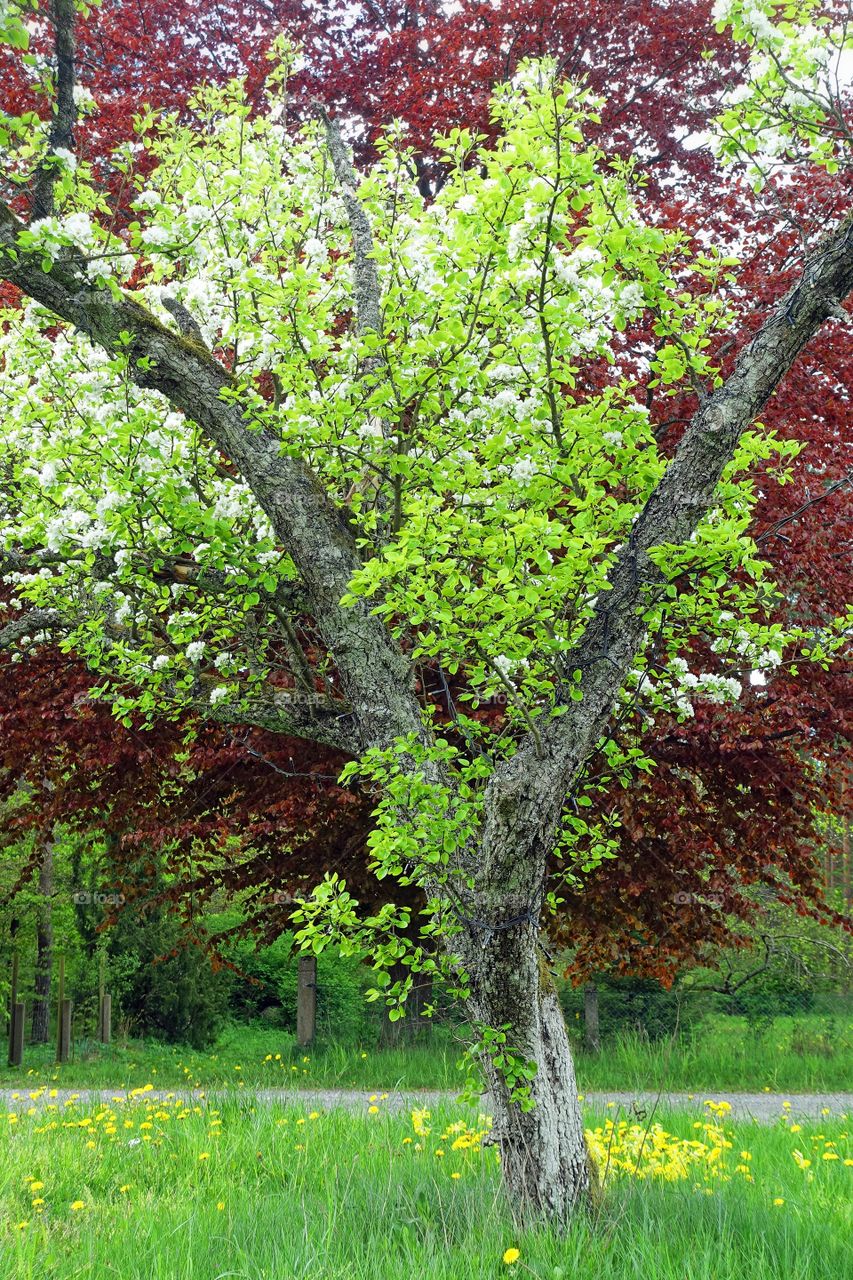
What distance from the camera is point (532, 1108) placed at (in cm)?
395

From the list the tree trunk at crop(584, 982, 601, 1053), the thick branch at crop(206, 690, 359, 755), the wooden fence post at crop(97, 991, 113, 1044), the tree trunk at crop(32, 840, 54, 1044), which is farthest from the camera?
the tree trunk at crop(32, 840, 54, 1044)

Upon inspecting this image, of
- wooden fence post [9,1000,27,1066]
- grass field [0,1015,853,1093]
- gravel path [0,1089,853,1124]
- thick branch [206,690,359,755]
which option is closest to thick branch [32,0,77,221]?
thick branch [206,690,359,755]

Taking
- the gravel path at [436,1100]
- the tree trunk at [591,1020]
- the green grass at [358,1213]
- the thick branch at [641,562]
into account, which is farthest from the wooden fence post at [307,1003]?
the thick branch at [641,562]

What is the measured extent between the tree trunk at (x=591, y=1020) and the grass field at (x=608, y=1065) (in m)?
0.18

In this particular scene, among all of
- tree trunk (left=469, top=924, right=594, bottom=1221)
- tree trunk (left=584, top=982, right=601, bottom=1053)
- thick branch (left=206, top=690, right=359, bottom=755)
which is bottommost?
tree trunk (left=584, top=982, right=601, bottom=1053)

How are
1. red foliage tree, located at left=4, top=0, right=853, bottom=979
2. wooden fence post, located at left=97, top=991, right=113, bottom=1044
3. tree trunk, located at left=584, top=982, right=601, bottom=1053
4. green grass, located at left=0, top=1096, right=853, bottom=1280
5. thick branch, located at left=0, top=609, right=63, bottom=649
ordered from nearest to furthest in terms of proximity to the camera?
1. green grass, located at left=0, top=1096, right=853, bottom=1280
2. thick branch, located at left=0, top=609, right=63, bottom=649
3. red foliage tree, located at left=4, top=0, right=853, bottom=979
4. tree trunk, located at left=584, top=982, right=601, bottom=1053
5. wooden fence post, located at left=97, top=991, right=113, bottom=1044

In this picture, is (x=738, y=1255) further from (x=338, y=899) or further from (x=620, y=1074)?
(x=620, y=1074)

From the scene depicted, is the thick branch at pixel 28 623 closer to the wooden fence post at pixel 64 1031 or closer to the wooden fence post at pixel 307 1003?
the wooden fence post at pixel 307 1003

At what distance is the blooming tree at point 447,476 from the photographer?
3.79 meters

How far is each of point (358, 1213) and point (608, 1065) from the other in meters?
6.91

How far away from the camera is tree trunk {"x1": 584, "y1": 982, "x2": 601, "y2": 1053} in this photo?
1170 centimetres

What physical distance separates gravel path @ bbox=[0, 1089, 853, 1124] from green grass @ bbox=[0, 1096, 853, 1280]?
83 centimetres

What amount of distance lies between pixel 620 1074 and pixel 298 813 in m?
4.49

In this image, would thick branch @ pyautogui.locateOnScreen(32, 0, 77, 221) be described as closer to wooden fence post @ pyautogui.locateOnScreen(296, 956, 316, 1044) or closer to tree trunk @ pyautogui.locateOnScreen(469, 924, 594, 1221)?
tree trunk @ pyautogui.locateOnScreen(469, 924, 594, 1221)
